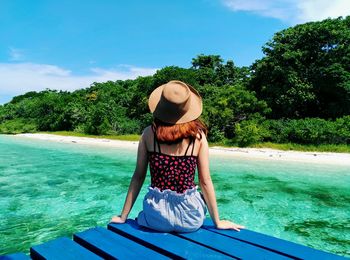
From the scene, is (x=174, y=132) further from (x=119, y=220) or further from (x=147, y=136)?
(x=119, y=220)

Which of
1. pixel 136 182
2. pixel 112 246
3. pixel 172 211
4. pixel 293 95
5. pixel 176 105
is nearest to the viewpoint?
pixel 112 246

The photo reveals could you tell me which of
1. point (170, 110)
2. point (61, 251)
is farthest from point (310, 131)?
point (61, 251)

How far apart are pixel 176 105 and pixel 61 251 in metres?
1.29

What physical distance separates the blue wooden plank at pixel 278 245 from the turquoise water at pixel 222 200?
317 cm

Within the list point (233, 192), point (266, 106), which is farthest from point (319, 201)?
point (266, 106)

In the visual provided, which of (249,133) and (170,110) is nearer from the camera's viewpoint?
(170,110)

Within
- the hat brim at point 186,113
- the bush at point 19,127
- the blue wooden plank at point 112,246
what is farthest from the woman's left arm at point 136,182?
the bush at point 19,127

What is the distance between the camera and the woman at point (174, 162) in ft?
8.69

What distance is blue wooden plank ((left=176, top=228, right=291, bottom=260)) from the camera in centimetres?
223

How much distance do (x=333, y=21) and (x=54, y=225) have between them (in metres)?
23.4

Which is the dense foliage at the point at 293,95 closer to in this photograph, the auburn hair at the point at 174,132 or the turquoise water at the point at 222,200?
the turquoise water at the point at 222,200

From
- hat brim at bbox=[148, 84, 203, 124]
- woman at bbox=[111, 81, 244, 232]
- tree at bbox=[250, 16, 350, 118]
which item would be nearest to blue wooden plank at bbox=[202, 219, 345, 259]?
woman at bbox=[111, 81, 244, 232]

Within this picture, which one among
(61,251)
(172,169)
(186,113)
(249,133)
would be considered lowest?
(61,251)

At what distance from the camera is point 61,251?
2262 mm
